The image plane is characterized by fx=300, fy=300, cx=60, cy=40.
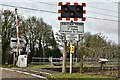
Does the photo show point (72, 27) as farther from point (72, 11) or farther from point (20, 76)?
point (20, 76)

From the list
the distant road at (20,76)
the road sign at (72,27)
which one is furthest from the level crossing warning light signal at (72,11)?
the distant road at (20,76)

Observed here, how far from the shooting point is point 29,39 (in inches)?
2008

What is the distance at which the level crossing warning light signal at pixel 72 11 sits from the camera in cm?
1357

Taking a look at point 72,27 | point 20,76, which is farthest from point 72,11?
point 20,76

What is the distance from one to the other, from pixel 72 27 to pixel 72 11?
73 cm

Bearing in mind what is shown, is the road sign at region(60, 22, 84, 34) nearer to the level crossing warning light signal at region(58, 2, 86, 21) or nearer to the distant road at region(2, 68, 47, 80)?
the level crossing warning light signal at region(58, 2, 86, 21)

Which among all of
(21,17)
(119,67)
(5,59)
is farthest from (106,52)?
(21,17)

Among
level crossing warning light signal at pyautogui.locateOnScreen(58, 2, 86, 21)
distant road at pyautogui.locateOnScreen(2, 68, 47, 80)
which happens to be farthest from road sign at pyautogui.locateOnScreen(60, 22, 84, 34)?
distant road at pyautogui.locateOnScreen(2, 68, 47, 80)

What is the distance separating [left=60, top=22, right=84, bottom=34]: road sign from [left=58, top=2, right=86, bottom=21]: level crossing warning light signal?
0.77ft

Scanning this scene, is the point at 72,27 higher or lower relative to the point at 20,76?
higher

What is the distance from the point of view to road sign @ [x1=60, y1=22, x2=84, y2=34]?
13656mm

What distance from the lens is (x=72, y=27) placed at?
13.7 meters

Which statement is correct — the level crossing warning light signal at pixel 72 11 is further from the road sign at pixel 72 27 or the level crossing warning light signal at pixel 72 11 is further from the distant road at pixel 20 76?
the distant road at pixel 20 76

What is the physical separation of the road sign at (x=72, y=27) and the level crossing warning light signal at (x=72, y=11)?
23 centimetres
